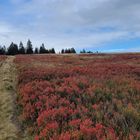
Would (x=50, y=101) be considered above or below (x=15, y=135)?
above

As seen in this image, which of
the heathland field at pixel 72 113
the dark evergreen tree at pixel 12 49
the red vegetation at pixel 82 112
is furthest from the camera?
the dark evergreen tree at pixel 12 49

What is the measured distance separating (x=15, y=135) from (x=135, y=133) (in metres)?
4.21

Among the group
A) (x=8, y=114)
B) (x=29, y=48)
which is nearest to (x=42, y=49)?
(x=29, y=48)

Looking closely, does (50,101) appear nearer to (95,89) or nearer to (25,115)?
(25,115)

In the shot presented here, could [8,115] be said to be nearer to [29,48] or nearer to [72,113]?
[72,113]

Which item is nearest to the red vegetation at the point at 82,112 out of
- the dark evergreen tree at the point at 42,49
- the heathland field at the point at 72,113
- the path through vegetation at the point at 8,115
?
the heathland field at the point at 72,113

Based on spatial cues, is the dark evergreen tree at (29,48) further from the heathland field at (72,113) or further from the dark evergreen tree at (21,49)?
the heathland field at (72,113)

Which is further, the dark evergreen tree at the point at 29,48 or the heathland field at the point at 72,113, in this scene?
the dark evergreen tree at the point at 29,48

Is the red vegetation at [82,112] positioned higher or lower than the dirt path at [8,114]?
higher

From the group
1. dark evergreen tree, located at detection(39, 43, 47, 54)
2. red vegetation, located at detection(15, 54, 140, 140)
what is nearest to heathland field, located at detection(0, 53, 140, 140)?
red vegetation, located at detection(15, 54, 140, 140)

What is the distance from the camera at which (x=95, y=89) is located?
12453 mm

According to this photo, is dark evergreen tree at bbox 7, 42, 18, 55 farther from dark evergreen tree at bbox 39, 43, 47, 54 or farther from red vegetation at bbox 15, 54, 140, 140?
red vegetation at bbox 15, 54, 140, 140

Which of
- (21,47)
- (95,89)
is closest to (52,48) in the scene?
(21,47)

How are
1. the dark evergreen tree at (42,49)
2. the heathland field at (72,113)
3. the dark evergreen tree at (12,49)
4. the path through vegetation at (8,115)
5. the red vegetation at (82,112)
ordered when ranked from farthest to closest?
1. the dark evergreen tree at (42,49)
2. the dark evergreen tree at (12,49)
3. the path through vegetation at (8,115)
4. the heathland field at (72,113)
5. the red vegetation at (82,112)
